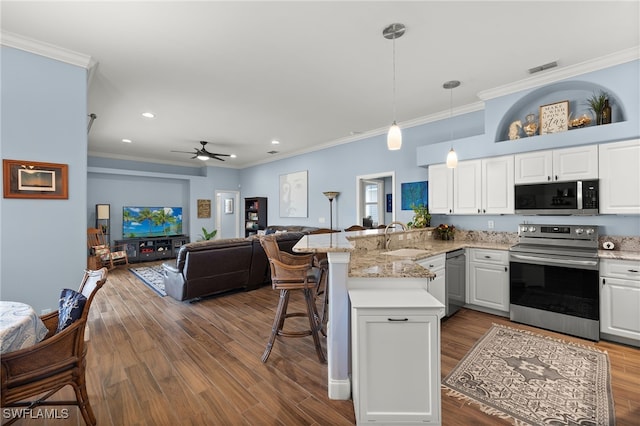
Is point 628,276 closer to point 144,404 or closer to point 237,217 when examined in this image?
point 144,404

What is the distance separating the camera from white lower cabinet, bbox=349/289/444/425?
1.66 meters

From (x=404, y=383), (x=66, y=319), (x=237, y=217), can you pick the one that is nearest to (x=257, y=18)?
(x=66, y=319)

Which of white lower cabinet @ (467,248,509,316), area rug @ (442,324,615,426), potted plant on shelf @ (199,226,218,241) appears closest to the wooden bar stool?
area rug @ (442,324,615,426)

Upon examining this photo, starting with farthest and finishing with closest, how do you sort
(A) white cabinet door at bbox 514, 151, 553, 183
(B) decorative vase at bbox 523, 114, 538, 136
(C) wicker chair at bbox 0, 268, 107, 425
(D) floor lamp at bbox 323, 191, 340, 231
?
(D) floor lamp at bbox 323, 191, 340, 231 → (B) decorative vase at bbox 523, 114, 538, 136 → (A) white cabinet door at bbox 514, 151, 553, 183 → (C) wicker chair at bbox 0, 268, 107, 425

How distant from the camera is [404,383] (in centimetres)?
167

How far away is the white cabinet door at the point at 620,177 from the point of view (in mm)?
2902

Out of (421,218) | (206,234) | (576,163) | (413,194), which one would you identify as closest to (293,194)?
(206,234)

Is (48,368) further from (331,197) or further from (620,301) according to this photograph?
(331,197)

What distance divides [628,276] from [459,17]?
9.61 ft

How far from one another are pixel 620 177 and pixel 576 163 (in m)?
0.40

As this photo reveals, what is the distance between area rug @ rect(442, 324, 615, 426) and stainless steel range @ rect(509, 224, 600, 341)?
1.02 ft

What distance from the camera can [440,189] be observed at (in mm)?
4406

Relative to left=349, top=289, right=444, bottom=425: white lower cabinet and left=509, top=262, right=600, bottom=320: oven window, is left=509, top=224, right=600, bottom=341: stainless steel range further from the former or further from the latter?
left=349, top=289, right=444, bottom=425: white lower cabinet

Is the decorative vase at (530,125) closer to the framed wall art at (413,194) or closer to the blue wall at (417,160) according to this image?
the blue wall at (417,160)
